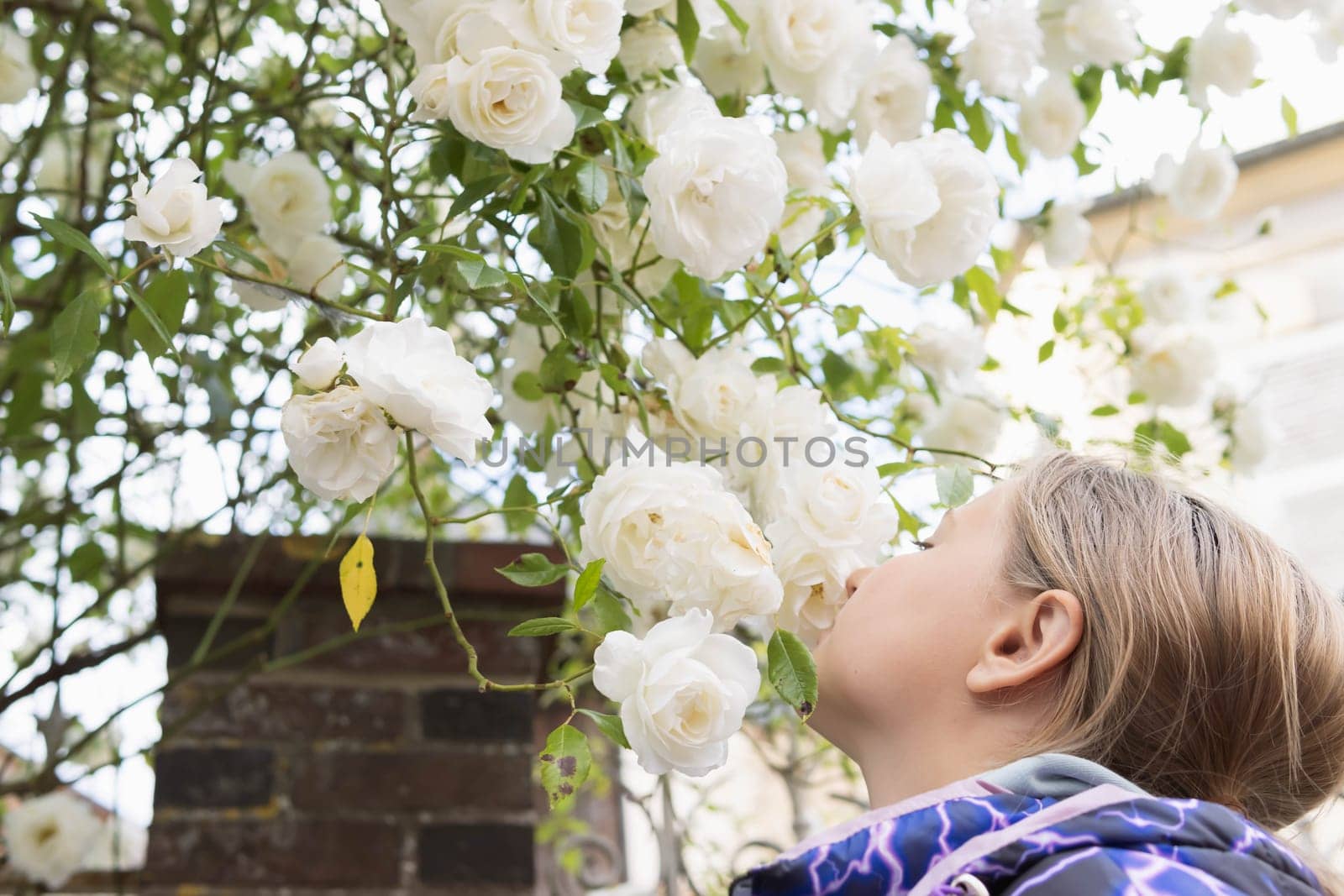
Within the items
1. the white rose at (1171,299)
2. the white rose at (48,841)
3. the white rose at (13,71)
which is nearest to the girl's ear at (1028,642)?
the white rose at (1171,299)

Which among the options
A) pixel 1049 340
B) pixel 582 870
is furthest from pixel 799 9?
pixel 582 870

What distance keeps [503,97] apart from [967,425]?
729mm

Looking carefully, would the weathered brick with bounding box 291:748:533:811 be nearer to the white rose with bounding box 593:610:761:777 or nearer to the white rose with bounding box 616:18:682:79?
the white rose with bounding box 593:610:761:777

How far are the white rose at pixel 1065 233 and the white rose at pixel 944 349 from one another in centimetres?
36

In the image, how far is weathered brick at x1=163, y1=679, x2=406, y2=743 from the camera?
1423 mm

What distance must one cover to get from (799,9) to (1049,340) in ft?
2.35

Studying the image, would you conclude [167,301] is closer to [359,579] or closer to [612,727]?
[359,579]

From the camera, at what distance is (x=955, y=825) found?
90 centimetres

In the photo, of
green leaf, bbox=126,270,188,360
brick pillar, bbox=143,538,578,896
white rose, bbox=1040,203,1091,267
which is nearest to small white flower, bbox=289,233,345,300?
green leaf, bbox=126,270,188,360

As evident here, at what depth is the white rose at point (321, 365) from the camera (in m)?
0.72

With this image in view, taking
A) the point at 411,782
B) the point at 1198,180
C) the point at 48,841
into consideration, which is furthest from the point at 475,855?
the point at 1198,180

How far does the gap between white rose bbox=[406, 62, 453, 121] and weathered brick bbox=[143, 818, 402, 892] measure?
2.92ft

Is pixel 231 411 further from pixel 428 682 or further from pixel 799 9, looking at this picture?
pixel 799 9

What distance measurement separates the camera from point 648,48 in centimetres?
103
